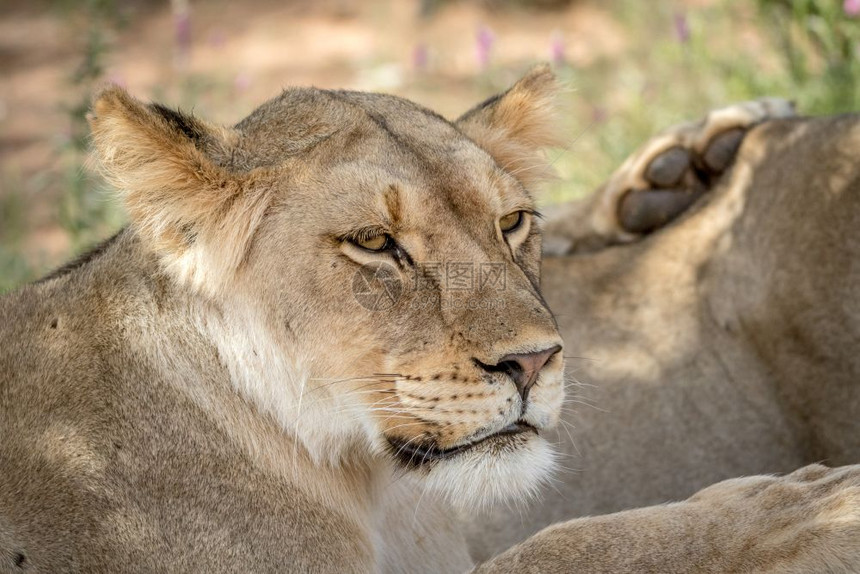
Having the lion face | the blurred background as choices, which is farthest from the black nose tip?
the blurred background

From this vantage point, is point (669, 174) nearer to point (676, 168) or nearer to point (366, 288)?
point (676, 168)

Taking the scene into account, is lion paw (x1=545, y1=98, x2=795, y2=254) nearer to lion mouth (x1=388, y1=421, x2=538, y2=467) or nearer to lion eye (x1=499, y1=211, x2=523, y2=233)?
lion eye (x1=499, y1=211, x2=523, y2=233)

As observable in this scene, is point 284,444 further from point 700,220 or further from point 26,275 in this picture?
point 26,275

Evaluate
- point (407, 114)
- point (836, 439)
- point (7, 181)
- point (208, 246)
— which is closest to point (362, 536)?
point (208, 246)

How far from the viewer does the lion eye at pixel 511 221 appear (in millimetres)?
3123

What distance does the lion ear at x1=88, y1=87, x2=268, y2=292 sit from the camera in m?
2.71

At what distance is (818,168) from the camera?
4.22 m

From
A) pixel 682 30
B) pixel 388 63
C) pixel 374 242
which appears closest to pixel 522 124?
pixel 374 242

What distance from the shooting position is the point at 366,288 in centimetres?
281

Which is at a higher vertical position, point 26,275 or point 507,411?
point 26,275

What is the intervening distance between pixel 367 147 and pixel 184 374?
29.7 inches

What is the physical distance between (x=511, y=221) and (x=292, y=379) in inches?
30.0

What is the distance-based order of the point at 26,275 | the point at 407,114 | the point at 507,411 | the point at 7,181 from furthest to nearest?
the point at 7,181
the point at 26,275
the point at 407,114
the point at 507,411

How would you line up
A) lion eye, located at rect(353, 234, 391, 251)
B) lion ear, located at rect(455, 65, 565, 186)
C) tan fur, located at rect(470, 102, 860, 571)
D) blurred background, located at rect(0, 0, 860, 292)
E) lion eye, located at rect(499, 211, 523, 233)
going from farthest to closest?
blurred background, located at rect(0, 0, 860, 292) < tan fur, located at rect(470, 102, 860, 571) < lion ear, located at rect(455, 65, 565, 186) < lion eye, located at rect(499, 211, 523, 233) < lion eye, located at rect(353, 234, 391, 251)
